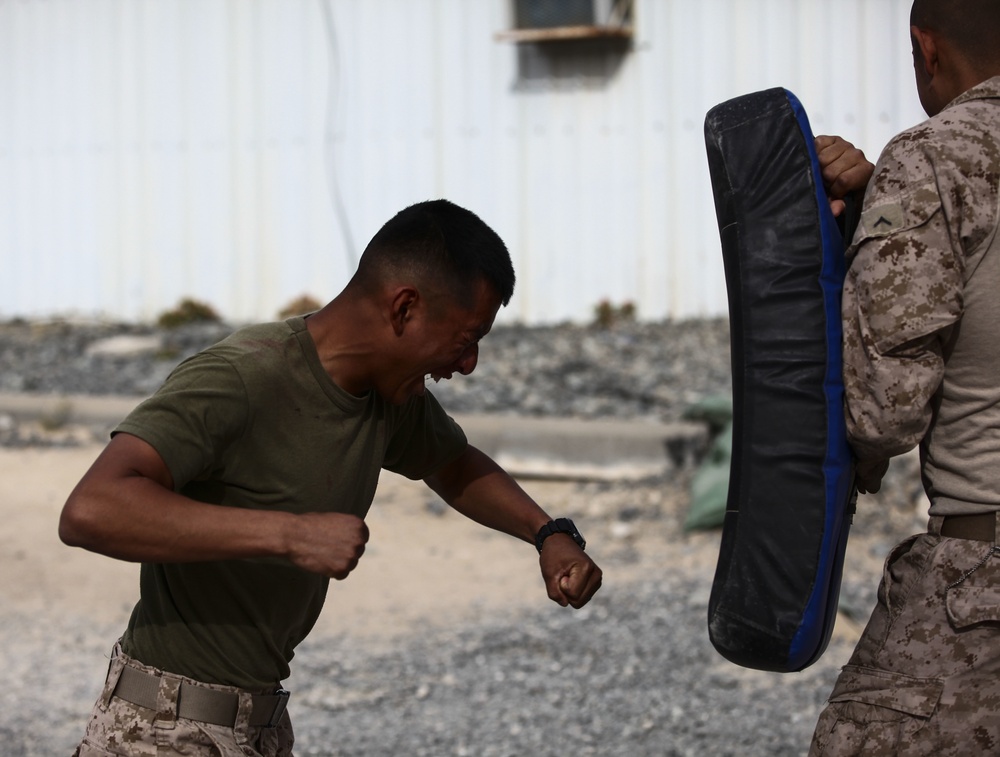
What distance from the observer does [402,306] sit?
8.05 feet

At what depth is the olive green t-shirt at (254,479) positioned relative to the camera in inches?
90.7

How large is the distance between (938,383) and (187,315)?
1003 centimetres

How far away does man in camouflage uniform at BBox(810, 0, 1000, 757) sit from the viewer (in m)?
2.22

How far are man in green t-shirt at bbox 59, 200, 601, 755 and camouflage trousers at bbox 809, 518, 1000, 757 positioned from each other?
607mm

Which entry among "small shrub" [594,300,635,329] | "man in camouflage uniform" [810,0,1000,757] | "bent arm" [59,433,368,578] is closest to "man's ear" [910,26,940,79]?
"man in camouflage uniform" [810,0,1000,757]

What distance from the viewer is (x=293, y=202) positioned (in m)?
11.4

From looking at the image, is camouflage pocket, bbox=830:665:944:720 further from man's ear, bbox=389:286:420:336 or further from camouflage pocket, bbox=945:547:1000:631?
man's ear, bbox=389:286:420:336

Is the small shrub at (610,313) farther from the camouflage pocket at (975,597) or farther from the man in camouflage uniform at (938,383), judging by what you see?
the camouflage pocket at (975,597)

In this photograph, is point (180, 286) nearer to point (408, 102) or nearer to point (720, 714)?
point (408, 102)

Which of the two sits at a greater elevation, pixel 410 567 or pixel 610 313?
pixel 610 313

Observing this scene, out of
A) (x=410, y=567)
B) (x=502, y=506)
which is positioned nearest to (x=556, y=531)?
(x=502, y=506)

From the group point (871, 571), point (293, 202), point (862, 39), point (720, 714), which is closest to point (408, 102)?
point (293, 202)

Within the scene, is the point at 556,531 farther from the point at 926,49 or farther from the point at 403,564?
the point at 403,564

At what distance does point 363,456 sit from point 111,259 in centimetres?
1018
